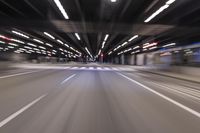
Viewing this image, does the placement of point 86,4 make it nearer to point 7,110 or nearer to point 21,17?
point 21,17

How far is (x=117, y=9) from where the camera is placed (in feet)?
74.1

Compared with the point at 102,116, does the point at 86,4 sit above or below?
above

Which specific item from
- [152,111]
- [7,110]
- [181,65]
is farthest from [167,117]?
[181,65]

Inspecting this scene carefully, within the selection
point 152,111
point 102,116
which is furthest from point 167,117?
point 102,116

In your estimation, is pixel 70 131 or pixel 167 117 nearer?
pixel 70 131

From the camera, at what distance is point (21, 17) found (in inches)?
1024

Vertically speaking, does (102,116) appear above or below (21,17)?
below

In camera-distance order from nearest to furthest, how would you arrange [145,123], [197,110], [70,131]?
[70,131]
[145,123]
[197,110]

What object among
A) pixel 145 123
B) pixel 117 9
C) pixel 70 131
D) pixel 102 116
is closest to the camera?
pixel 70 131

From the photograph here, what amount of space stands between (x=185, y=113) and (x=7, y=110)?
5239 mm

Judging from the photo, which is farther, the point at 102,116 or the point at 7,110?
the point at 7,110

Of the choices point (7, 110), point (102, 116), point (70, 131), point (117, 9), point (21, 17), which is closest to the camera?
point (70, 131)

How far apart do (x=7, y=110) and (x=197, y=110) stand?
5872 millimetres

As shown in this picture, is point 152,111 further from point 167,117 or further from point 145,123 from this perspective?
point 145,123
